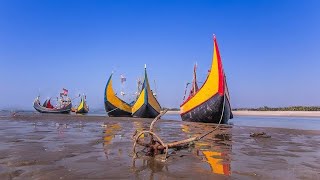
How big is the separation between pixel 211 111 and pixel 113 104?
79.8ft

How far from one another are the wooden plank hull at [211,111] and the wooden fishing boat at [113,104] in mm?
20694

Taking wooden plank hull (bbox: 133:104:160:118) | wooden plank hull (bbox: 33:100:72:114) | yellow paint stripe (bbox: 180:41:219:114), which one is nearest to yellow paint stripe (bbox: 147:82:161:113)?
wooden plank hull (bbox: 133:104:160:118)

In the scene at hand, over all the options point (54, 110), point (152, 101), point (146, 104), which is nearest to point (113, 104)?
point (152, 101)

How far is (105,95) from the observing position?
44594 mm

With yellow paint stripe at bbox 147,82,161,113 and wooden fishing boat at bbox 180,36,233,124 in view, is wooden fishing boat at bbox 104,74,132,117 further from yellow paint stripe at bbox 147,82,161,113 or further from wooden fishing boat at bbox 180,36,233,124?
wooden fishing boat at bbox 180,36,233,124

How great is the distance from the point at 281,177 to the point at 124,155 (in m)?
3.94

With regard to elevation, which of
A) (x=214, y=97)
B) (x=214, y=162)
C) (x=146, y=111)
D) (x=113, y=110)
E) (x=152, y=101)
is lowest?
(x=214, y=162)

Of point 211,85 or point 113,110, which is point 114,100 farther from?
point 211,85

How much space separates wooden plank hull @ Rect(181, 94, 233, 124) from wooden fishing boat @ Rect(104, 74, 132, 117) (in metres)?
20.7

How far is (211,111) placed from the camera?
73.1 feet

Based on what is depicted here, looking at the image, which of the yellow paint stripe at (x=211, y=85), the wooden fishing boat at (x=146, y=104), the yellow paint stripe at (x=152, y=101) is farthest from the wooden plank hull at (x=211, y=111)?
the yellow paint stripe at (x=152, y=101)

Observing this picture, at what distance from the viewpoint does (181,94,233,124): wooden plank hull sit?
70.2ft

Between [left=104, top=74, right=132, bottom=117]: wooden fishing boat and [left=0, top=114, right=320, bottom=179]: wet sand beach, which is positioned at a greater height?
[left=104, top=74, right=132, bottom=117]: wooden fishing boat

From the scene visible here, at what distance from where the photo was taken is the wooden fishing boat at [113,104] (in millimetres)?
44031
